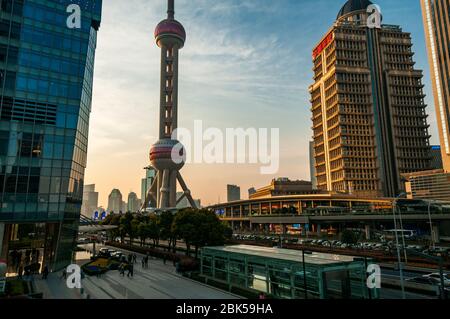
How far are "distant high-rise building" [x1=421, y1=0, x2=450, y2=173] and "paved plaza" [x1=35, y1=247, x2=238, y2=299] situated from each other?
94905 mm

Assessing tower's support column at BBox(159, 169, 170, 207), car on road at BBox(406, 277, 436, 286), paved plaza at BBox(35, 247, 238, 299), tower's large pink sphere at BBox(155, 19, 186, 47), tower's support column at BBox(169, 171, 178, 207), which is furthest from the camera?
tower's large pink sphere at BBox(155, 19, 186, 47)

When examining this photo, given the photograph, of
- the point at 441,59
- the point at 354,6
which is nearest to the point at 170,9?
the point at 354,6

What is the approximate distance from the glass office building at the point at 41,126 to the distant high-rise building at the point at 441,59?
10009cm

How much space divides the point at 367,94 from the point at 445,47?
31.6m

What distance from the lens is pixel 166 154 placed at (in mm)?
143750

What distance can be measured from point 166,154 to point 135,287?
→ 11433 centimetres

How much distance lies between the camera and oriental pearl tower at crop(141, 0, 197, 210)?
477ft

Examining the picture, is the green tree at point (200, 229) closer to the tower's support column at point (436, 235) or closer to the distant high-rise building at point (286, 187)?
the tower's support column at point (436, 235)

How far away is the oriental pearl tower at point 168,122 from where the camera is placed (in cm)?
14538

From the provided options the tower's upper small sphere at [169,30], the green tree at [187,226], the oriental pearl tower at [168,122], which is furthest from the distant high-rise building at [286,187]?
the green tree at [187,226]

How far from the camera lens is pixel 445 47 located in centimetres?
9925

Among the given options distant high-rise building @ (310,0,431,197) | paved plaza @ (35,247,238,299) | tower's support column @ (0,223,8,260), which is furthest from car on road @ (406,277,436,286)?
distant high-rise building @ (310,0,431,197)

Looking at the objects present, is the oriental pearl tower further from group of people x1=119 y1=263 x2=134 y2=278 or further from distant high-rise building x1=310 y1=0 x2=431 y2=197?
group of people x1=119 y1=263 x2=134 y2=278

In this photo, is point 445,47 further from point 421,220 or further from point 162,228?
→ point 162,228
